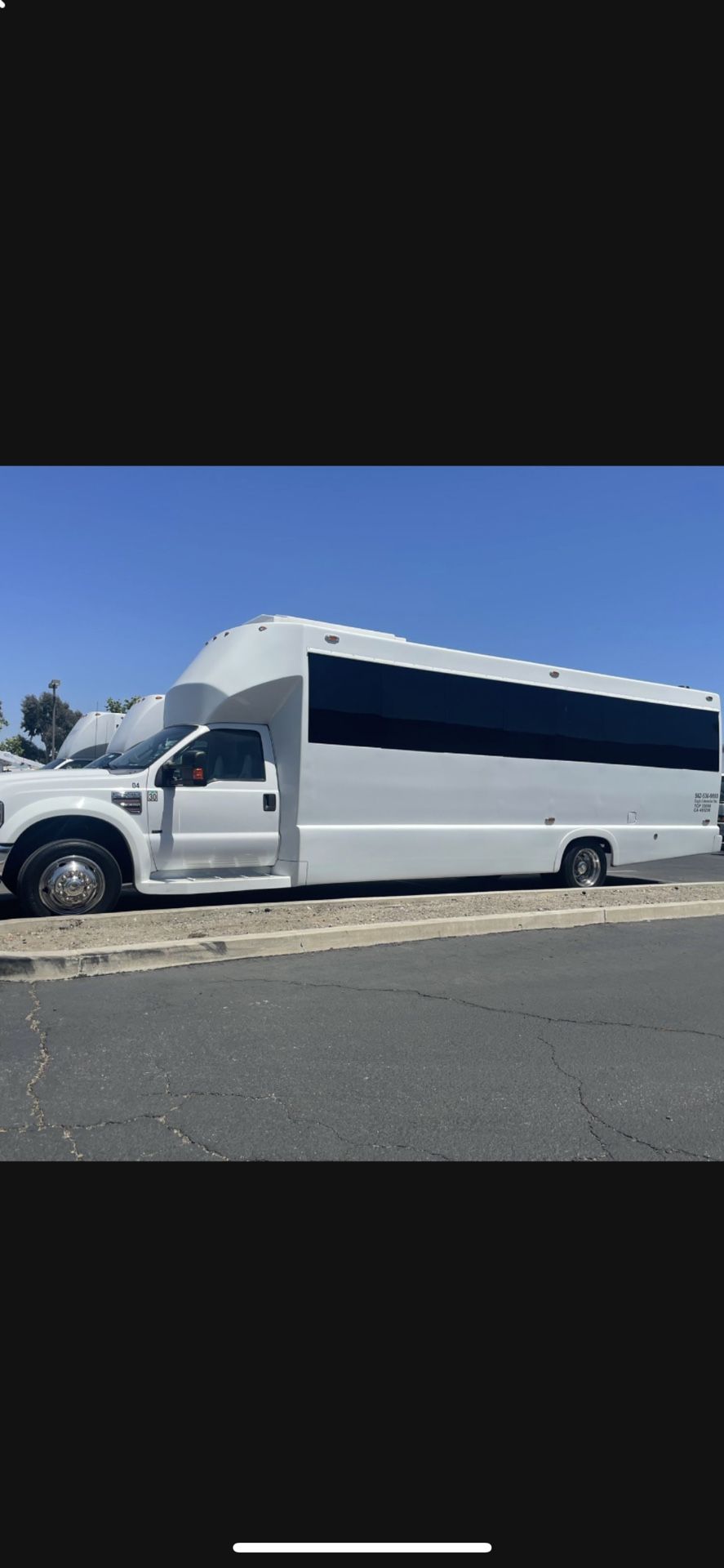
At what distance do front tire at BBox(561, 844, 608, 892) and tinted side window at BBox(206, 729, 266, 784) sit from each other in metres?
4.86

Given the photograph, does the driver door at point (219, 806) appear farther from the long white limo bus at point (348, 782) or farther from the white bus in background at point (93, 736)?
the white bus in background at point (93, 736)

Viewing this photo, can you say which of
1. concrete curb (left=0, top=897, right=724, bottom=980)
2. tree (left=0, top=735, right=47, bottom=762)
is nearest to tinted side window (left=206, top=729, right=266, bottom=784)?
concrete curb (left=0, top=897, right=724, bottom=980)

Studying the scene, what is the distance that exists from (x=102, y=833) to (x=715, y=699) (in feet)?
32.8

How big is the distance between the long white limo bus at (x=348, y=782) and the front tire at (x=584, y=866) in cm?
3

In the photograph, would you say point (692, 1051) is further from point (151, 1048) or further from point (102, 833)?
point (102, 833)

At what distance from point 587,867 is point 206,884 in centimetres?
610

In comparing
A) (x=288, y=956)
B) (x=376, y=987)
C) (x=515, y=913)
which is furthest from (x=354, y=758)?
(x=376, y=987)

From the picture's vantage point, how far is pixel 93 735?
20.1m

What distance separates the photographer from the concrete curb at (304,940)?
5.88 metres

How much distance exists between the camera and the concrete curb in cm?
588

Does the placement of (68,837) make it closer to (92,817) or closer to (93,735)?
(92,817)

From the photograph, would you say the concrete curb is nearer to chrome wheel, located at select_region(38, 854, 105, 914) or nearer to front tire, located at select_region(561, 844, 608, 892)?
chrome wheel, located at select_region(38, 854, 105, 914)

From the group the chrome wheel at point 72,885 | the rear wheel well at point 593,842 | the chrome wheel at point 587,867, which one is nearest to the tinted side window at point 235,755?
the chrome wheel at point 72,885

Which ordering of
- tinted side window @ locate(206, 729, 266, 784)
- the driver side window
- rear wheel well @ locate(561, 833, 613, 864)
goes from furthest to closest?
1. rear wheel well @ locate(561, 833, 613, 864)
2. tinted side window @ locate(206, 729, 266, 784)
3. the driver side window
